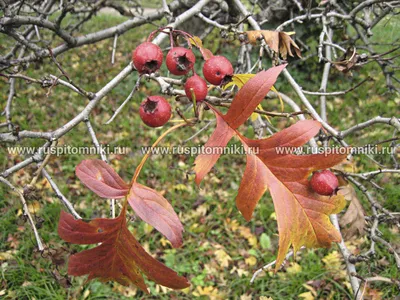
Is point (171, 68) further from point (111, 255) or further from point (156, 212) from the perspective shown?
point (111, 255)

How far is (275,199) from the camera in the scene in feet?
2.87

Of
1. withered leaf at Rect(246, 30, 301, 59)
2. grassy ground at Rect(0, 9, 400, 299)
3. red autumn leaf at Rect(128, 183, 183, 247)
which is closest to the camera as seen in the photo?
red autumn leaf at Rect(128, 183, 183, 247)

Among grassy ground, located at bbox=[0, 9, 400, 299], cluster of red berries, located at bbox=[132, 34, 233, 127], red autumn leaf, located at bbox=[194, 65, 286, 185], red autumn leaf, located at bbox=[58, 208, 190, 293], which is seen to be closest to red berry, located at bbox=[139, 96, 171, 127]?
cluster of red berries, located at bbox=[132, 34, 233, 127]

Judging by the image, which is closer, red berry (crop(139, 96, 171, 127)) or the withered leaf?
red berry (crop(139, 96, 171, 127))

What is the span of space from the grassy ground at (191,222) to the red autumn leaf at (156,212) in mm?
622

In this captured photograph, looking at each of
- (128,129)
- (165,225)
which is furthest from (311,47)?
(165,225)

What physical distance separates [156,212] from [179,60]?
0.42 metres

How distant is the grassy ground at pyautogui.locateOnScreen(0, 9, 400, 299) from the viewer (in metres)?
2.36

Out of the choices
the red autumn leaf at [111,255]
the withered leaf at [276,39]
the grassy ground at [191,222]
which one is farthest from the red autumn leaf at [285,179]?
the grassy ground at [191,222]

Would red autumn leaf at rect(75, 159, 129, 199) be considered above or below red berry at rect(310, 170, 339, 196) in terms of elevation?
above

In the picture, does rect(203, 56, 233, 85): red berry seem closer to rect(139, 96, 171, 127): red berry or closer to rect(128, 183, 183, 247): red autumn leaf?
rect(139, 96, 171, 127): red berry

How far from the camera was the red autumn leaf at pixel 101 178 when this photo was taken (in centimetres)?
86

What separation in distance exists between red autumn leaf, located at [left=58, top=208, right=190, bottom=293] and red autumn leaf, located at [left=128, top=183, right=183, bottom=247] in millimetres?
49

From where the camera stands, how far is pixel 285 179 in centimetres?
88
